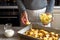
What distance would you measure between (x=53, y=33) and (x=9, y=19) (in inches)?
48.1

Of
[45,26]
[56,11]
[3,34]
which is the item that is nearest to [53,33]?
Answer: [45,26]

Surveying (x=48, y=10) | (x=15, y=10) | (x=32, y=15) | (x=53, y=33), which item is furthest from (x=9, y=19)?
(x=53, y=33)

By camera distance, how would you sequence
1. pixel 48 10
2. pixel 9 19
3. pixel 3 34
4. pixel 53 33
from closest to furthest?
pixel 53 33 < pixel 3 34 < pixel 48 10 < pixel 9 19

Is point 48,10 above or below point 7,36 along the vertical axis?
above

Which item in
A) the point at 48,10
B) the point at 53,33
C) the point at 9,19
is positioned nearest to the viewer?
the point at 53,33

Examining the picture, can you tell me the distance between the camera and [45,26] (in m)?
1.67

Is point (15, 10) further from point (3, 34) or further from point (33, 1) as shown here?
point (3, 34)

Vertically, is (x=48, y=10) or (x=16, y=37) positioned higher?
(x=48, y=10)

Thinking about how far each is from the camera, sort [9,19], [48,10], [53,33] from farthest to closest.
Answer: [9,19]
[48,10]
[53,33]

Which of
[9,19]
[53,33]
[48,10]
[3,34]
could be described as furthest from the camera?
[9,19]

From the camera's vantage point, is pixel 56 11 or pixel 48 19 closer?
pixel 48 19

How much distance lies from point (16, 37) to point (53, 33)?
310 millimetres

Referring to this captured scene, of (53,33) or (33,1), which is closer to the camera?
(53,33)

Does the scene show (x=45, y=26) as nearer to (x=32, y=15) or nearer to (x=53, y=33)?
(x=53, y=33)
